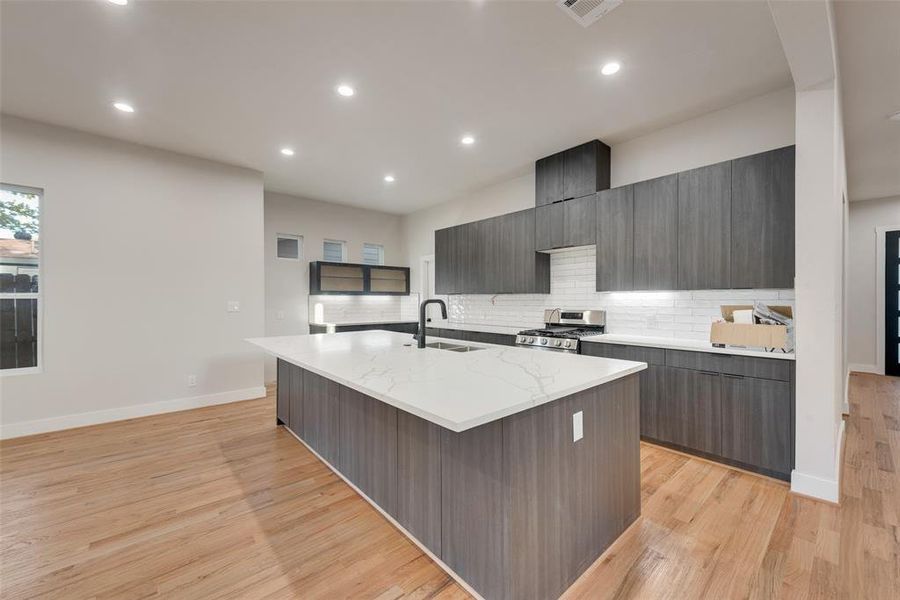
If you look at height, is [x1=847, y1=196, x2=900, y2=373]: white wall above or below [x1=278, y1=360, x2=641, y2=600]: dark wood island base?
above

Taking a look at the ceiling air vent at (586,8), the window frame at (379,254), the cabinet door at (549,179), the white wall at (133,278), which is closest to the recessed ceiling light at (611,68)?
the ceiling air vent at (586,8)

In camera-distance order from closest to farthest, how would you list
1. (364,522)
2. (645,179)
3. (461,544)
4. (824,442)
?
(461,544), (364,522), (824,442), (645,179)

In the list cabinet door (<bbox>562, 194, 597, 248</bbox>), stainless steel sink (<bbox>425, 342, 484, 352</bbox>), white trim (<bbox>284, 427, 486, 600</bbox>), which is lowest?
white trim (<bbox>284, 427, 486, 600</bbox>)

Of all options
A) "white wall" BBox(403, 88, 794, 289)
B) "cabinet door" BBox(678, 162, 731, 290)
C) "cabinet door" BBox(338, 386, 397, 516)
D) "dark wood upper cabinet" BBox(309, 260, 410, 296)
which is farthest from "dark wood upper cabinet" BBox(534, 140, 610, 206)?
"dark wood upper cabinet" BBox(309, 260, 410, 296)

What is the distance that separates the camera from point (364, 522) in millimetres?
2064

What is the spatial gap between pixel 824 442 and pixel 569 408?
193 cm

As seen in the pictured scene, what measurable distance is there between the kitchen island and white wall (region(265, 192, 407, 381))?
12.5 ft

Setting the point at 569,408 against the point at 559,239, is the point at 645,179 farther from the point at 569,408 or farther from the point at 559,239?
the point at 569,408

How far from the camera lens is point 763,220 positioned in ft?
8.87

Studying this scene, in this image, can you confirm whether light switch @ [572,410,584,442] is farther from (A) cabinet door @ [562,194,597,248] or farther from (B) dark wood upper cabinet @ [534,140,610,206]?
(B) dark wood upper cabinet @ [534,140,610,206]

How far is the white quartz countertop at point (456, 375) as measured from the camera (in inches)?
49.2

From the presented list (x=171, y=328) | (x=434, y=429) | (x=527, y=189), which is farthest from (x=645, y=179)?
(x=171, y=328)

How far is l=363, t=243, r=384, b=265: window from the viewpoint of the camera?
6840mm

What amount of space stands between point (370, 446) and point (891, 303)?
8.14 m
